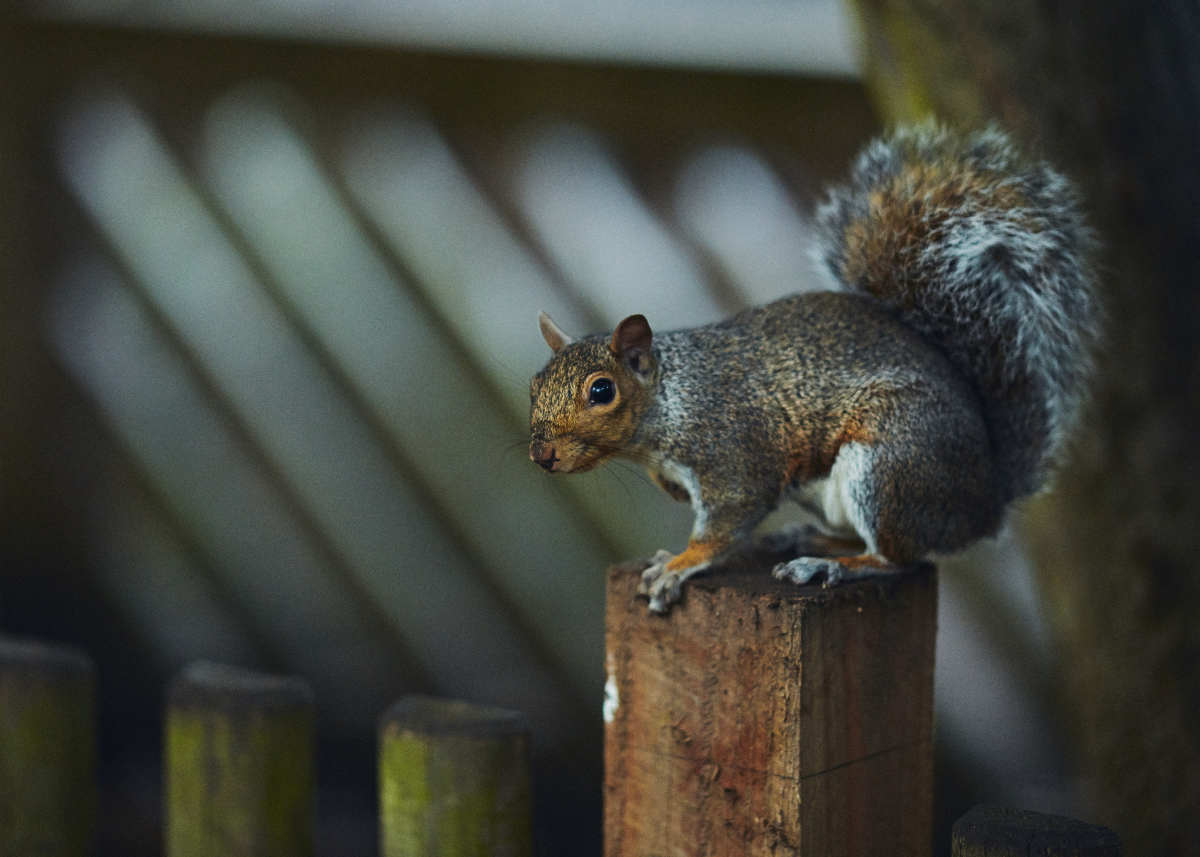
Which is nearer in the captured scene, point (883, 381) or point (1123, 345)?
point (883, 381)

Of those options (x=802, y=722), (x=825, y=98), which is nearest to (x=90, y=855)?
(x=802, y=722)

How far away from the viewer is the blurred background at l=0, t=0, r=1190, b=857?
2531 mm

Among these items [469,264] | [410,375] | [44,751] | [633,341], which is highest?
[469,264]

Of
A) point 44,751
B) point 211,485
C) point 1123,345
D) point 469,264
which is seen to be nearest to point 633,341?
point 44,751

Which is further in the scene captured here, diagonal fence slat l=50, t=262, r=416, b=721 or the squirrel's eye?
diagonal fence slat l=50, t=262, r=416, b=721

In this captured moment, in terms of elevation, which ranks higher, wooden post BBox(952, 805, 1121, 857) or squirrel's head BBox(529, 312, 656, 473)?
squirrel's head BBox(529, 312, 656, 473)

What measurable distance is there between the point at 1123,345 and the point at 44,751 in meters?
1.29

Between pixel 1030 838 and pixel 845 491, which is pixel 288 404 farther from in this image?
pixel 1030 838

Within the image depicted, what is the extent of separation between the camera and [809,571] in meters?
1.00

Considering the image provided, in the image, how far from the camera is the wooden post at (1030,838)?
0.80 meters

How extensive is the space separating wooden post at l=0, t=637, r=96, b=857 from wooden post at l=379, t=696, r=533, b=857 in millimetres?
403

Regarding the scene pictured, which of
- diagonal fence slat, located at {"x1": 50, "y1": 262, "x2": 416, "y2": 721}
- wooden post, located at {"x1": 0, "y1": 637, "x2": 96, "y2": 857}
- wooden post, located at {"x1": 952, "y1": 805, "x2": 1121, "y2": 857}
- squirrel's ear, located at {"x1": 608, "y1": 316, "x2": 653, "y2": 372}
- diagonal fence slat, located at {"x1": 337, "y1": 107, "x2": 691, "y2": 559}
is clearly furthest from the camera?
diagonal fence slat, located at {"x1": 50, "y1": 262, "x2": 416, "y2": 721}

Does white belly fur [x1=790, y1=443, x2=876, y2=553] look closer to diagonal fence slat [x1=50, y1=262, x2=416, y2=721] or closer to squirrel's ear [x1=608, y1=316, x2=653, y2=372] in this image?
squirrel's ear [x1=608, y1=316, x2=653, y2=372]

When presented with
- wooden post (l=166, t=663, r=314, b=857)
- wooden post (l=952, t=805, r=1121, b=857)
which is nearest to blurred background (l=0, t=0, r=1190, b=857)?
wooden post (l=166, t=663, r=314, b=857)
